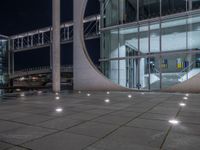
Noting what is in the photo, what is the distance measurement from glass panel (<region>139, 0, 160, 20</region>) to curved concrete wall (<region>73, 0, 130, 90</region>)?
15.9 feet

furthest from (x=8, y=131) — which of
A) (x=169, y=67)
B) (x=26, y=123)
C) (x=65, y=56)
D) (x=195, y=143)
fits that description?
(x=65, y=56)

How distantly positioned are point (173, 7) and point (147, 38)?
3.20m

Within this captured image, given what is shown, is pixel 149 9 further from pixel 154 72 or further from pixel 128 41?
pixel 154 72

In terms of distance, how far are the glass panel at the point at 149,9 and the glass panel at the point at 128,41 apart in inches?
53.7

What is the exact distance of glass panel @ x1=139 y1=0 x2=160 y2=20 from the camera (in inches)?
550

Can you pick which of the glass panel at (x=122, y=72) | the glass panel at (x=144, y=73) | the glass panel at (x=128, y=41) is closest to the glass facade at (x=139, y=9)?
the glass panel at (x=128, y=41)

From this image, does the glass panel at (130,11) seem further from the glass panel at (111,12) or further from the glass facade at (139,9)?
the glass panel at (111,12)

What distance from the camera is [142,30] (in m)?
14.8

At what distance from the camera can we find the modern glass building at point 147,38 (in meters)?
13.1

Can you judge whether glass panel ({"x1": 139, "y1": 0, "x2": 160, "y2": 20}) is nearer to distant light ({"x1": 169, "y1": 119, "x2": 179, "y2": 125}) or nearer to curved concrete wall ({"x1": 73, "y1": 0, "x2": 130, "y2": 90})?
curved concrete wall ({"x1": 73, "y1": 0, "x2": 130, "y2": 90})

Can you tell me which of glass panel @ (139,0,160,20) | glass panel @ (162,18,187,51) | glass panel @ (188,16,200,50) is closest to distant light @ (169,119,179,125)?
glass panel @ (188,16,200,50)

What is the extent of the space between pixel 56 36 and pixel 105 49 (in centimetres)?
430

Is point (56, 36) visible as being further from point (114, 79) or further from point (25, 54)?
point (25, 54)

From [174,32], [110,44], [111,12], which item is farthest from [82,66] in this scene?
[174,32]
